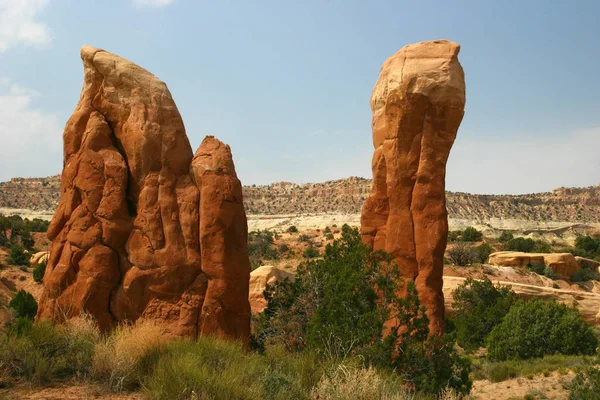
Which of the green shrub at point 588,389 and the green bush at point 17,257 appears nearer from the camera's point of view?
the green shrub at point 588,389

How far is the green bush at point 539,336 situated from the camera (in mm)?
18719

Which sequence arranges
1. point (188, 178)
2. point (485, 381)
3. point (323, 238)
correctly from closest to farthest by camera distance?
1. point (188, 178)
2. point (485, 381)
3. point (323, 238)

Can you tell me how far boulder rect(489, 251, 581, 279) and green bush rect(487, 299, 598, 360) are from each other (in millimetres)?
16922

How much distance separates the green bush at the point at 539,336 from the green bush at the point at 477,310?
252 cm

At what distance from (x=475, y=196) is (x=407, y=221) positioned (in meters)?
77.1

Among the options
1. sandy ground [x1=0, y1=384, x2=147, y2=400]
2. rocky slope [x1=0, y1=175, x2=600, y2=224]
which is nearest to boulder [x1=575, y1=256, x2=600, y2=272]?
rocky slope [x1=0, y1=175, x2=600, y2=224]

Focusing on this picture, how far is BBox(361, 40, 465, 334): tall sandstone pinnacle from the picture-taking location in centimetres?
1441

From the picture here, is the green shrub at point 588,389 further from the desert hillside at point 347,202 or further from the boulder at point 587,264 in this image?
the desert hillside at point 347,202

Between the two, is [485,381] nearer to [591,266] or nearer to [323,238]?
[591,266]

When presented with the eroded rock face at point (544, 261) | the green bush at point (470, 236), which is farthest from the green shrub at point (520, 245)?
the eroded rock face at point (544, 261)

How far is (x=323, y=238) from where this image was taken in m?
50.4

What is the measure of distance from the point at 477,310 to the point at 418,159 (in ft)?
35.4

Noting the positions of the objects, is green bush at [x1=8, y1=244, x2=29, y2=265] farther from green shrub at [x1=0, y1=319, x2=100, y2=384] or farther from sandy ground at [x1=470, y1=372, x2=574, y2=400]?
sandy ground at [x1=470, y1=372, x2=574, y2=400]

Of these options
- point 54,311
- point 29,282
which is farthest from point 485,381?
point 29,282
